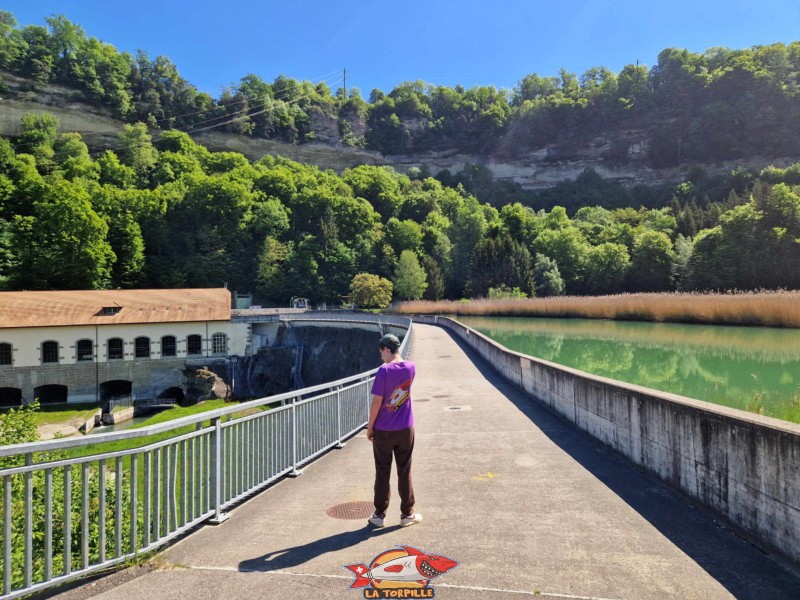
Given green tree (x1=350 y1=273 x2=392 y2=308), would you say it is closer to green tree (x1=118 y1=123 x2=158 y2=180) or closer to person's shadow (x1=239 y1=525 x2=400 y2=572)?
person's shadow (x1=239 y1=525 x2=400 y2=572)

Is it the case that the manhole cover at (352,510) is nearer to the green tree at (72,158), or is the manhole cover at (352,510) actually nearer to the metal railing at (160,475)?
the metal railing at (160,475)

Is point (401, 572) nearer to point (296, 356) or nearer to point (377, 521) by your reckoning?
point (377, 521)

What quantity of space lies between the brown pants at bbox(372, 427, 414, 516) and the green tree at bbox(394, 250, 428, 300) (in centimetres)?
7461

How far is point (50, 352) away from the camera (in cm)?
4247

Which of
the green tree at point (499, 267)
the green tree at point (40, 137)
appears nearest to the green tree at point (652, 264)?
the green tree at point (499, 267)

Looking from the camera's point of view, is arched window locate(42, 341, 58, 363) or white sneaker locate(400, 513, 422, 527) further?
arched window locate(42, 341, 58, 363)

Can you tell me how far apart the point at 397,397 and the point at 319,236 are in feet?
305

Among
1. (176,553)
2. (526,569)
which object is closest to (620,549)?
(526,569)

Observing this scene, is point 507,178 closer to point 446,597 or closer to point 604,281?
point 604,281

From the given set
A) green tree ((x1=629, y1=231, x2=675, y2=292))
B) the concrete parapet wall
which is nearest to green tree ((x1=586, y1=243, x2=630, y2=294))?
green tree ((x1=629, y1=231, x2=675, y2=292))

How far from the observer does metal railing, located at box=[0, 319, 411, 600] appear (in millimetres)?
3408

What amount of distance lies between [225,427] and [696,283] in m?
71.2

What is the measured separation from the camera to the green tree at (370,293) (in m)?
71.9

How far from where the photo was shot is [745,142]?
133 meters
